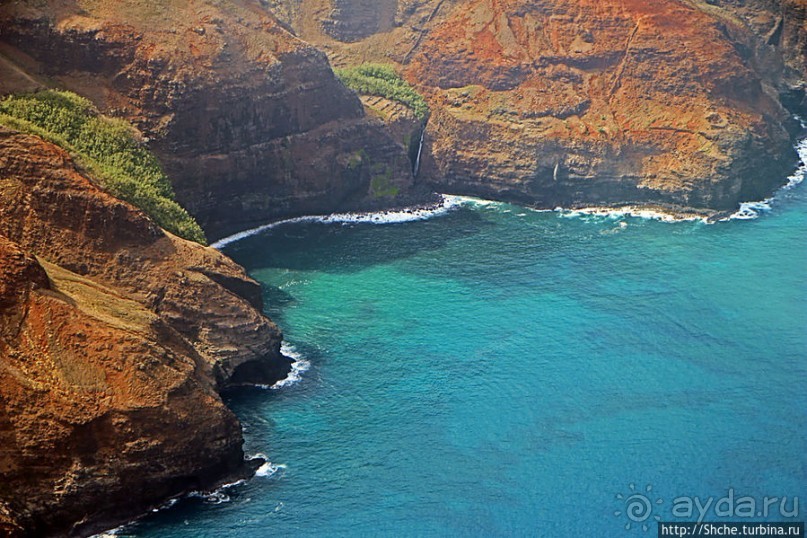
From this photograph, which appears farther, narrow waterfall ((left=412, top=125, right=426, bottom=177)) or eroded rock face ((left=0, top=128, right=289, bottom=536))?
narrow waterfall ((left=412, top=125, right=426, bottom=177))

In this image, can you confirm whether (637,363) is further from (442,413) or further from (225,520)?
(225,520)

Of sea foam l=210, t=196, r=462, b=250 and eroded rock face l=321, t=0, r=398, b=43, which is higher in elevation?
eroded rock face l=321, t=0, r=398, b=43

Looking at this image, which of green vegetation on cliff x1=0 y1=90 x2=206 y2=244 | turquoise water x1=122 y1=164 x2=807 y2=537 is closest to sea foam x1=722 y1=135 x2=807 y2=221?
turquoise water x1=122 y1=164 x2=807 y2=537

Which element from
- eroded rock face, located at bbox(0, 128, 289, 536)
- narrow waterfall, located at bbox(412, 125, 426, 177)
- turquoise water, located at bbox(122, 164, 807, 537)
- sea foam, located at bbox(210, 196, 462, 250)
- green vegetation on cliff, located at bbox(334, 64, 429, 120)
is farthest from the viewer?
green vegetation on cliff, located at bbox(334, 64, 429, 120)

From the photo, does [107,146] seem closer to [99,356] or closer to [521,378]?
[99,356]

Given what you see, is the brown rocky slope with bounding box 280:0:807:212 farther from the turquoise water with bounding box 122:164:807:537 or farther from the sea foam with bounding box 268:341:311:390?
the sea foam with bounding box 268:341:311:390

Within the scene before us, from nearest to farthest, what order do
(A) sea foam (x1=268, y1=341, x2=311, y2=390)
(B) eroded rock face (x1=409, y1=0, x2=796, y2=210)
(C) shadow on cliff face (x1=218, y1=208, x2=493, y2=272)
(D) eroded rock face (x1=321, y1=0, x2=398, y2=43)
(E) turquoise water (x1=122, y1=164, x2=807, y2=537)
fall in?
(E) turquoise water (x1=122, y1=164, x2=807, y2=537), (A) sea foam (x1=268, y1=341, x2=311, y2=390), (C) shadow on cliff face (x1=218, y1=208, x2=493, y2=272), (B) eroded rock face (x1=409, y1=0, x2=796, y2=210), (D) eroded rock face (x1=321, y1=0, x2=398, y2=43)

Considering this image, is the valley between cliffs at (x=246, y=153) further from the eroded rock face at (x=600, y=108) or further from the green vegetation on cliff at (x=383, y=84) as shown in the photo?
the green vegetation on cliff at (x=383, y=84)
